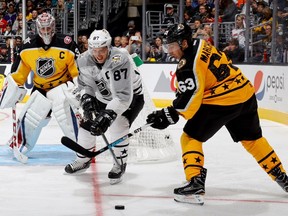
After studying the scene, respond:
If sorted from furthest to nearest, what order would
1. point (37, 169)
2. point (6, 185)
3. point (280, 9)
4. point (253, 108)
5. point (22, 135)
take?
point (280, 9)
point (22, 135)
point (37, 169)
point (6, 185)
point (253, 108)

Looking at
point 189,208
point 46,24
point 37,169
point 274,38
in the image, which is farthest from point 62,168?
point 274,38

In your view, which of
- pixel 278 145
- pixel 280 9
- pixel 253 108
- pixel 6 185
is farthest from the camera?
pixel 280 9

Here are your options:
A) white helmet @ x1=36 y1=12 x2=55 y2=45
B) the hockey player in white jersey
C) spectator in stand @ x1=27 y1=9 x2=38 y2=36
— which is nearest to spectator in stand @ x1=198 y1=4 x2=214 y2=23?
spectator in stand @ x1=27 y1=9 x2=38 y2=36

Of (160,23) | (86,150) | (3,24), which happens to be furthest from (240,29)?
(3,24)

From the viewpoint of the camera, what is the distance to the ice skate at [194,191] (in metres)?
3.62

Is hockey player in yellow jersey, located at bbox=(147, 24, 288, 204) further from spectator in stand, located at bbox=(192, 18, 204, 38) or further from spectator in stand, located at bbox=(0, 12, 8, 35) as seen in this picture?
spectator in stand, located at bbox=(0, 12, 8, 35)

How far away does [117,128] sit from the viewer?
14.3 ft

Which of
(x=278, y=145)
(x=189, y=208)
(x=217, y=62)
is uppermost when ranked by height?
(x=217, y=62)

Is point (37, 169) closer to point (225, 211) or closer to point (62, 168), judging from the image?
point (62, 168)

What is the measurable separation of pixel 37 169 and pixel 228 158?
1.51 metres

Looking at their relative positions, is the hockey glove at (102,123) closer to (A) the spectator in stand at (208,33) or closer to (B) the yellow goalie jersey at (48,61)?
(B) the yellow goalie jersey at (48,61)

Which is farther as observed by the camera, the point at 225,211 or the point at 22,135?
the point at 22,135

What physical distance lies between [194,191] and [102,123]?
728 mm

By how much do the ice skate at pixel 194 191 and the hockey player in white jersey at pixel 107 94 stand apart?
0.65 meters
